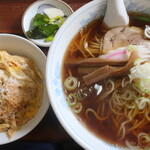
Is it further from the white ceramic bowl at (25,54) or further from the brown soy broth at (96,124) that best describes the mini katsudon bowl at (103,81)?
the white ceramic bowl at (25,54)

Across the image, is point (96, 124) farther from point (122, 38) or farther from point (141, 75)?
point (122, 38)

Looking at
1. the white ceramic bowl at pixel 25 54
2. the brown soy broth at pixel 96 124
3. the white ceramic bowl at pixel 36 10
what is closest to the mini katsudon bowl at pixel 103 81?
the brown soy broth at pixel 96 124

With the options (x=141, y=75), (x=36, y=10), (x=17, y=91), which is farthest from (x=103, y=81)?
(x=36, y=10)

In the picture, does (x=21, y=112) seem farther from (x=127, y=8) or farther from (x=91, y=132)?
(x=127, y=8)

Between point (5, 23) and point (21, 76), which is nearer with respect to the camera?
point (21, 76)

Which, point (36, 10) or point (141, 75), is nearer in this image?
point (141, 75)

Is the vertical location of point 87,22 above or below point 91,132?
above

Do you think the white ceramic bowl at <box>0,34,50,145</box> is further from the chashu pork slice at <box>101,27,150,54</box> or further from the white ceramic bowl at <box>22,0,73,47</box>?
the chashu pork slice at <box>101,27,150,54</box>

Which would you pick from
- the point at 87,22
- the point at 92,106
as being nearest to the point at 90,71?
the point at 92,106
